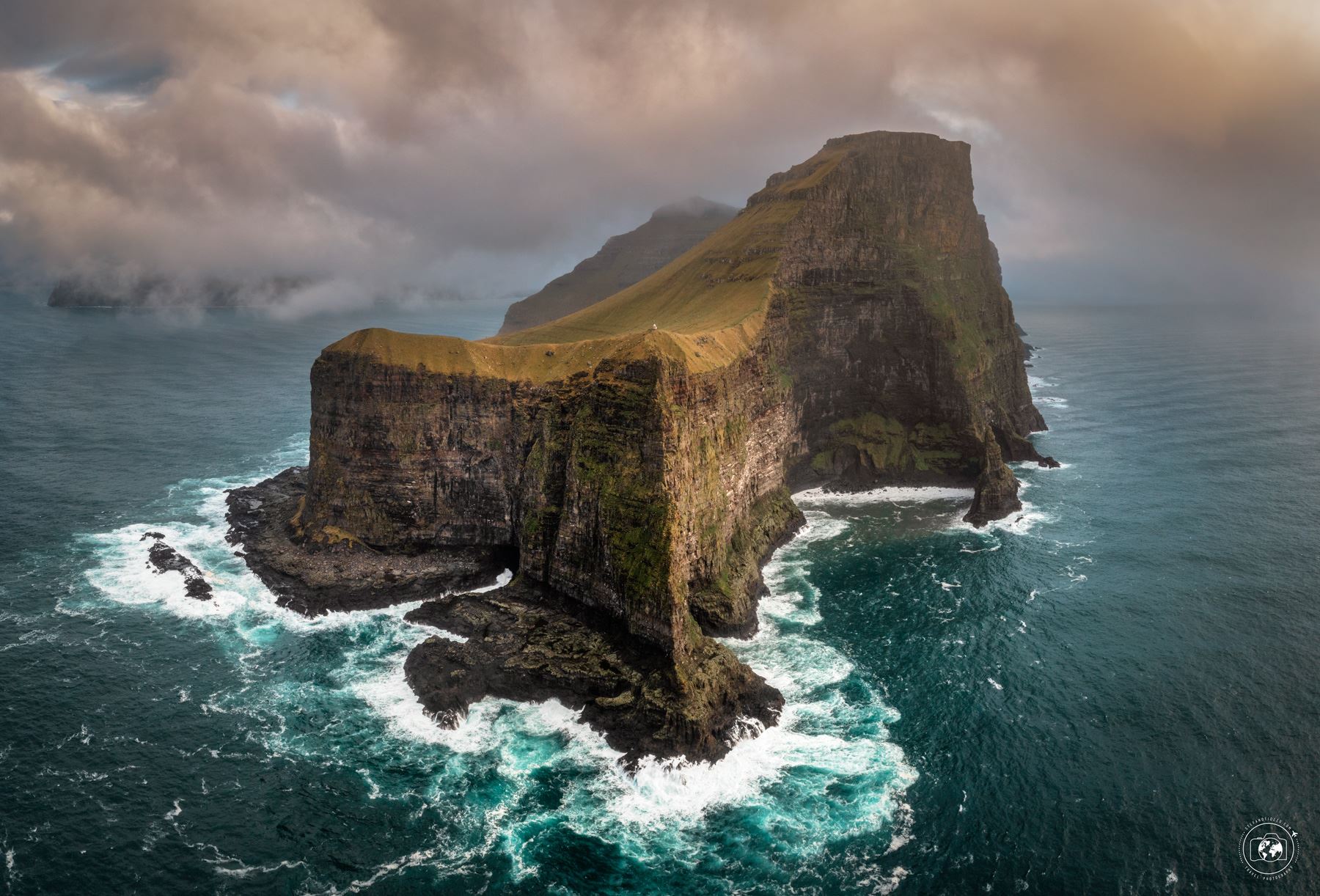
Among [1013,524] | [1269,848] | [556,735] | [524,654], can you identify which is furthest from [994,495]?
[556,735]

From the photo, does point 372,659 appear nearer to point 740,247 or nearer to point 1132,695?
point 1132,695

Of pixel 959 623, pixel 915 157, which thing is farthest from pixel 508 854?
pixel 915 157

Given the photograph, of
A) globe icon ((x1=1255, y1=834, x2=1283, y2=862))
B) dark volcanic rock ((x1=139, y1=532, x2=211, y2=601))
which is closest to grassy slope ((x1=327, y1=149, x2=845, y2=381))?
dark volcanic rock ((x1=139, y1=532, x2=211, y2=601))

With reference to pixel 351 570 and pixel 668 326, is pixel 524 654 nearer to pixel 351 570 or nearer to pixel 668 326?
pixel 351 570

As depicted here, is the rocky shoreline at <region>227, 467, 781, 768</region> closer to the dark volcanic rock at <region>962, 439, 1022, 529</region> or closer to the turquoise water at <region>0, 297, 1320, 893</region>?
the turquoise water at <region>0, 297, 1320, 893</region>

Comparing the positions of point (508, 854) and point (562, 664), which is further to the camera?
point (562, 664)

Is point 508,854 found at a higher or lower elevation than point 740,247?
lower

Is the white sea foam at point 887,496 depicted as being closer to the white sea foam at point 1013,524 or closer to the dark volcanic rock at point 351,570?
the white sea foam at point 1013,524

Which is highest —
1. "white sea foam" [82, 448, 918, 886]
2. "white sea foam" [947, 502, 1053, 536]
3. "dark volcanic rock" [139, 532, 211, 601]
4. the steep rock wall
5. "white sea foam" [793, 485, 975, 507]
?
the steep rock wall

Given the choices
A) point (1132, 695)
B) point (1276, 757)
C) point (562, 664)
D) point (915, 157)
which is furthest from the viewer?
point (915, 157)
